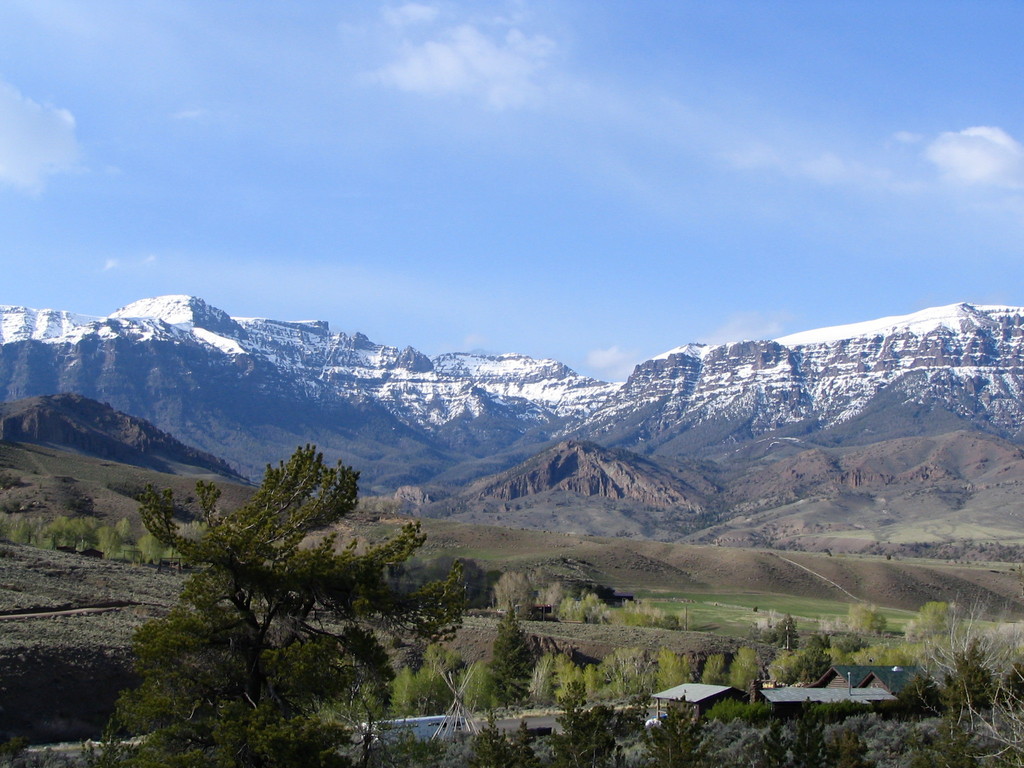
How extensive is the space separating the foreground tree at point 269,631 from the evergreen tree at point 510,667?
4293 centimetres

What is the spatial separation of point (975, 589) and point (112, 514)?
148857 mm

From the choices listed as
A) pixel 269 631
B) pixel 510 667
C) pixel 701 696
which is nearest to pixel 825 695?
pixel 701 696

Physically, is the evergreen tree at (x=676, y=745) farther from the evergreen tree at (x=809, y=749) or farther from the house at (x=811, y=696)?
the house at (x=811, y=696)

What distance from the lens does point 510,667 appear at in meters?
67.1

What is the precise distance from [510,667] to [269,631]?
45422mm

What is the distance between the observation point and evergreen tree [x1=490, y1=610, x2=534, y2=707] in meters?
66.7

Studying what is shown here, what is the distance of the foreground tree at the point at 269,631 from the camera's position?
22.2 metres

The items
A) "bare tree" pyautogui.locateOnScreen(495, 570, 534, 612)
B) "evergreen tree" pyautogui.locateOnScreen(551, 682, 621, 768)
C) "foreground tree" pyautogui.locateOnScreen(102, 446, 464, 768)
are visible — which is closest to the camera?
"foreground tree" pyautogui.locateOnScreen(102, 446, 464, 768)

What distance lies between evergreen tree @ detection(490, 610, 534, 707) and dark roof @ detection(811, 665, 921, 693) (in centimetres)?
2032

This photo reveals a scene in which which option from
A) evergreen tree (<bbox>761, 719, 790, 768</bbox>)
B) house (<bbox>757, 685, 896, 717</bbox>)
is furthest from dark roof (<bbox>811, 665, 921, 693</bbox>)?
evergreen tree (<bbox>761, 719, 790, 768</bbox>)

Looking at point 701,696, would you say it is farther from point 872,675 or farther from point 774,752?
point 774,752

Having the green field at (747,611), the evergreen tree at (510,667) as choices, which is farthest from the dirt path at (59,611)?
the green field at (747,611)

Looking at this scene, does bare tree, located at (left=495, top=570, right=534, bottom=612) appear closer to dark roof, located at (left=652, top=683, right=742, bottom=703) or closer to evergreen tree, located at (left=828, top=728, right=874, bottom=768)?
dark roof, located at (left=652, top=683, right=742, bottom=703)

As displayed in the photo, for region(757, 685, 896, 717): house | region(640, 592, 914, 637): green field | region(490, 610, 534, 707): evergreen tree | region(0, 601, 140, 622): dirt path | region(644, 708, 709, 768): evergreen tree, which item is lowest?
region(640, 592, 914, 637): green field
